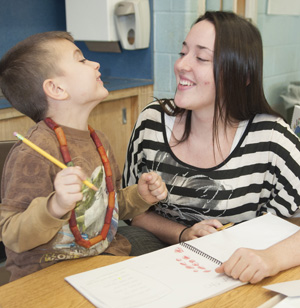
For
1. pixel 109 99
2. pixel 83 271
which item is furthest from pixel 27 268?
pixel 109 99

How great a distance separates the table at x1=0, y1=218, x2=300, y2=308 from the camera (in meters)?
0.82

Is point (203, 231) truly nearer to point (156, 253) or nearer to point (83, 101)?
point (156, 253)

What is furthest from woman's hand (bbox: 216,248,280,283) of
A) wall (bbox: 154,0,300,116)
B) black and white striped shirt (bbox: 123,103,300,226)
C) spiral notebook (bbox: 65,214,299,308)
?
wall (bbox: 154,0,300,116)

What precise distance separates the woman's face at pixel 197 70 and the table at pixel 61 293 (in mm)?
646

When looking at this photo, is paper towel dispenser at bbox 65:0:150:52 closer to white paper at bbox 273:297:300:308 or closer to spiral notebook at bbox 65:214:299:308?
spiral notebook at bbox 65:214:299:308

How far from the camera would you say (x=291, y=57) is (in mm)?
2777

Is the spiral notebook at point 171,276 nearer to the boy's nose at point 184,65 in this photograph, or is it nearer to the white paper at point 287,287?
the white paper at point 287,287

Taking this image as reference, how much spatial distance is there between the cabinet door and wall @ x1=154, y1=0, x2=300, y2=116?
0.28 metres

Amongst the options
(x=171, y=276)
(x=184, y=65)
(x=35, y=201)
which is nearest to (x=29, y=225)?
(x=35, y=201)

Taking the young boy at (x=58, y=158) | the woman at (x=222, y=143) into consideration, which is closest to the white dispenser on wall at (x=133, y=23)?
the woman at (x=222, y=143)

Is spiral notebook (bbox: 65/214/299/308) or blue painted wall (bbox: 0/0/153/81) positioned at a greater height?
blue painted wall (bbox: 0/0/153/81)

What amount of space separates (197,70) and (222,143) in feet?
0.85

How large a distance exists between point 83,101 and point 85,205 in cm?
27

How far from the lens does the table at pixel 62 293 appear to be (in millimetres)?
822
